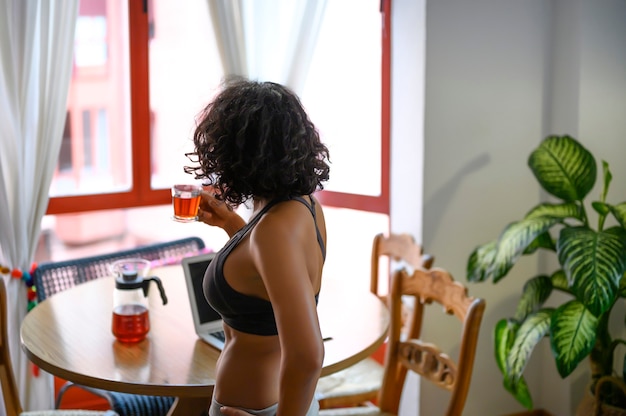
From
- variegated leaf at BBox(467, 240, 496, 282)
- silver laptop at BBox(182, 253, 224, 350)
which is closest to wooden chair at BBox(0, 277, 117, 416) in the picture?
silver laptop at BBox(182, 253, 224, 350)

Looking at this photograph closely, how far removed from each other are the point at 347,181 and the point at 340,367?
5.22 feet

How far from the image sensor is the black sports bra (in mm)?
1559

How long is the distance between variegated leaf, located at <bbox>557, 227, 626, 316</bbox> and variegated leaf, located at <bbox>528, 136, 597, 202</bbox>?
0.19 metres

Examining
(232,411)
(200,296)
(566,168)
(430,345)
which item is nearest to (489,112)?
(566,168)

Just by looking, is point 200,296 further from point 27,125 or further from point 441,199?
point 441,199

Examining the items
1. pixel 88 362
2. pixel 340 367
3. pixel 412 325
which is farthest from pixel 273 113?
pixel 412 325

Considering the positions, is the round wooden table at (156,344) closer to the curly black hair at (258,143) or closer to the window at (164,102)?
the curly black hair at (258,143)

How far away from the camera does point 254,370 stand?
1607mm

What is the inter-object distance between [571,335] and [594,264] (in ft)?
0.82

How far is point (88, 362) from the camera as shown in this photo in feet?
6.74

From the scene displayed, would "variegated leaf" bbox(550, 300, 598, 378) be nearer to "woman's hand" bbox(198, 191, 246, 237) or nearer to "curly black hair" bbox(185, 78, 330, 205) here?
"woman's hand" bbox(198, 191, 246, 237)

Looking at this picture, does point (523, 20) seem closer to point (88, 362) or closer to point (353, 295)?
point (353, 295)

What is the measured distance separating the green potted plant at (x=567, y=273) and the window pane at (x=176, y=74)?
52.4 inches

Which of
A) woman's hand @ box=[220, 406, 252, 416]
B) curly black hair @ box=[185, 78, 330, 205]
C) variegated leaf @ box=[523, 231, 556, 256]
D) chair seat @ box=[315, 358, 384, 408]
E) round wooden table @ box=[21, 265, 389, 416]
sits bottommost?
chair seat @ box=[315, 358, 384, 408]
